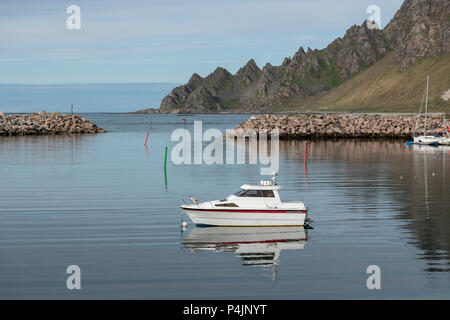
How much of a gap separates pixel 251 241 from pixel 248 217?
207 centimetres

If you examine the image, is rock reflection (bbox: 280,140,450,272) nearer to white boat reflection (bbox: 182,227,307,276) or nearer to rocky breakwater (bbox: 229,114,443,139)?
white boat reflection (bbox: 182,227,307,276)

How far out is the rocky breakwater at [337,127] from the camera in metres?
125

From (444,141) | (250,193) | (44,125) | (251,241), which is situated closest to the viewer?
(251,241)

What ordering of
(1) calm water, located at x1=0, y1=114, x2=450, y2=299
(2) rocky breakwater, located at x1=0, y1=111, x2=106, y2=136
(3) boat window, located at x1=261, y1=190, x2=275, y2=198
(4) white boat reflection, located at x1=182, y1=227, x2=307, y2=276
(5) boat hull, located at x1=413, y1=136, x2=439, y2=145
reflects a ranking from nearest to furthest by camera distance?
(1) calm water, located at x1=0, y1=114, x2=450, y2=299, (4) white boat reflection, located at x1=182, y1=227, x2=307, y2=276, (3) boat window, located at x1=261, y1=190, x2=275, y2=198, (5) boat hull, located at x1=413, y1=136, x2=439, y2=145, (2) rocky breakwater, located at x1=0, y1=111, x2=106, y2=136

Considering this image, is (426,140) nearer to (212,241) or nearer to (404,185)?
(404,185)

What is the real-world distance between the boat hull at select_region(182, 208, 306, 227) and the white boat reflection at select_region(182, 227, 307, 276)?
0.36 meters

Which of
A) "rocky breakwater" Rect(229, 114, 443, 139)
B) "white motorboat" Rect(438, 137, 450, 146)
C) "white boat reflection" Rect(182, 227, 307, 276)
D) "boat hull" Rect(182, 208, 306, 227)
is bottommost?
"white boat reflection" Rect(182, 227, 307, 276)

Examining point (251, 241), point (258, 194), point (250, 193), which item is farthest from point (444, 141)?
point (251, 241)

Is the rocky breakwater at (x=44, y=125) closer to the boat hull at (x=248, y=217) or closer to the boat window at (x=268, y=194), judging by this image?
the boat hull at (x=248, y=217)

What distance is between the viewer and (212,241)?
29469mm

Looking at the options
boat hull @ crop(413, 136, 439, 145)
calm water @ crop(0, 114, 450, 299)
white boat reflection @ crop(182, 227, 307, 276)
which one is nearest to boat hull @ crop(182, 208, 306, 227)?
white boat reflection @ crop(182, 227, 307, 276)

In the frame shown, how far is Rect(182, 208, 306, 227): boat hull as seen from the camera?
3114cm

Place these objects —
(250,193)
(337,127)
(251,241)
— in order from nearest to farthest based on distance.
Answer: (251,241) → (250,193) → (337,127)

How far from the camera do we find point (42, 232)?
103 feet
